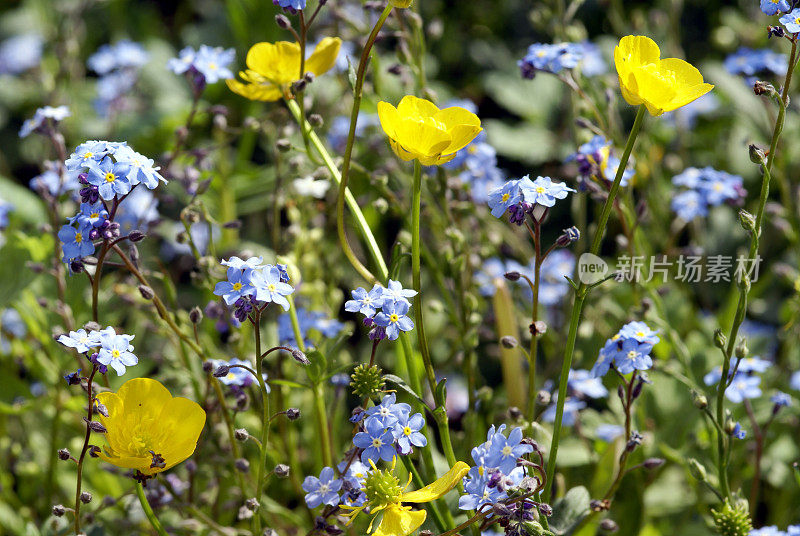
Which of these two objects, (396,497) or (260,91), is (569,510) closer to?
(396,497)

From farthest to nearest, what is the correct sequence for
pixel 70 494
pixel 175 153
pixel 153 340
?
pixel 153 340 < pixel 70 494 < pixel 175 153

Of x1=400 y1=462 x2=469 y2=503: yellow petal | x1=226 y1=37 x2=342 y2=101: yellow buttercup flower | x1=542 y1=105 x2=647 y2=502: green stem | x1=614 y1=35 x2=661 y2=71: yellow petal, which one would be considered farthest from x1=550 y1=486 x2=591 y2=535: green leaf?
x1=226 y1=37 x2=342 y2=101: yellow buttercup flower

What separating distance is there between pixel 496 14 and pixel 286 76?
234 cm

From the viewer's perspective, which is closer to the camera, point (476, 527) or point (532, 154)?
point (476, 527)

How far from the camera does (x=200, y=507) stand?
180 cm

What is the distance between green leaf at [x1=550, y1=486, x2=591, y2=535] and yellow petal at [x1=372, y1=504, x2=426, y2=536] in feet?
1.12

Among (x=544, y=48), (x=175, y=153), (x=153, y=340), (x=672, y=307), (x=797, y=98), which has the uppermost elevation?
(x=544, y=48)

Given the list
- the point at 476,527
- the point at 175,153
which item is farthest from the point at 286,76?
A: the point at 476,527

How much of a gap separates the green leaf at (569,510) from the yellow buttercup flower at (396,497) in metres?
0.33

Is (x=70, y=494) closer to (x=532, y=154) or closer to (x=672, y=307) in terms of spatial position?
(x=672, y=307)

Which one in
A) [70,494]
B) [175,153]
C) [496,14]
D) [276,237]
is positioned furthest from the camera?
[496,14]

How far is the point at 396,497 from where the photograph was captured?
1.22 metres

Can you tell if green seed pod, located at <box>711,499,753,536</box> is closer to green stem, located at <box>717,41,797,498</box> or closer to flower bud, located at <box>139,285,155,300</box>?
green stem, located at <box>717,41,797,498</box>

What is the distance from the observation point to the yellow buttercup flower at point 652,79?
47.3 inches
